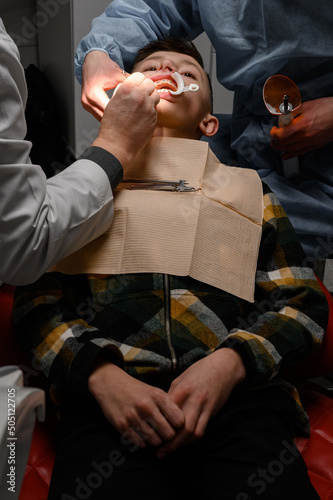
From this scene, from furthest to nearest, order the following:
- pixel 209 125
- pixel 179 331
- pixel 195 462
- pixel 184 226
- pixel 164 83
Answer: pixel 209 125 → pixel 164 83 → pixel 184 226 → pixel 179 331 → pixel 195 462

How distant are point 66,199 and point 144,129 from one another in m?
0.31

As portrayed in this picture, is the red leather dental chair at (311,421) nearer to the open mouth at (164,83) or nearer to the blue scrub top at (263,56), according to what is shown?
the blue scrub top at (263,56)

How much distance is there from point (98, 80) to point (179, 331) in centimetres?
72

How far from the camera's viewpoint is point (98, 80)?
1.43m

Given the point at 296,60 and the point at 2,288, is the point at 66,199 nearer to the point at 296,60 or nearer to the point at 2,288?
the point at 2,288

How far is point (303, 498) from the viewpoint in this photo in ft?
2.87

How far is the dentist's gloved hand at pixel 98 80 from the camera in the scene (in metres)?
1.39

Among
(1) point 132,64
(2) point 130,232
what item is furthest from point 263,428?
(1) point 132,64

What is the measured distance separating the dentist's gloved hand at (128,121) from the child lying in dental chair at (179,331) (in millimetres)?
137

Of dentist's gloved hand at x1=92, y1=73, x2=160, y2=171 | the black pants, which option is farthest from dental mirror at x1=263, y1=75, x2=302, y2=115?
the black pants

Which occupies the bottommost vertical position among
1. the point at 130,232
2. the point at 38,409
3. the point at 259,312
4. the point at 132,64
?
the point at 259,312

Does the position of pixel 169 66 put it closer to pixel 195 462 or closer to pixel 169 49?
pixel 169 49

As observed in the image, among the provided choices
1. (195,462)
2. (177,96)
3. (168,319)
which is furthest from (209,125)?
(195,462)

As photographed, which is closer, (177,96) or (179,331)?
(179,331)
